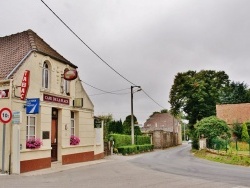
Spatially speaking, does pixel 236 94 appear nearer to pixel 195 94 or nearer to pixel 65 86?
pixel 195 94

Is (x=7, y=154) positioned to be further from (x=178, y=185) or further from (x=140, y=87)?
(x=140, y=87)

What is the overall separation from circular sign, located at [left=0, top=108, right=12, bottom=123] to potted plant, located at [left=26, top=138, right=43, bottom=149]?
9.73 ft

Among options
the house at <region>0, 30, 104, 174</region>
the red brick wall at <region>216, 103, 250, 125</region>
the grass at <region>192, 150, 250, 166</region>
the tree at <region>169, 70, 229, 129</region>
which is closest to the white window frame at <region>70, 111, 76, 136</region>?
the house at <region>0, 30, 104, 174</region>

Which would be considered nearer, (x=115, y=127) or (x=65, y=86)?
(x=65, y=86)

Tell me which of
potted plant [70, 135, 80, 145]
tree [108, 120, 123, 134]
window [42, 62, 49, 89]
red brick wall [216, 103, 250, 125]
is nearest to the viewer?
window [42, 62, 49, 89]

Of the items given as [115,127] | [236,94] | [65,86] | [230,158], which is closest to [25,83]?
[65,86]

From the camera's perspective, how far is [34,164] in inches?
673

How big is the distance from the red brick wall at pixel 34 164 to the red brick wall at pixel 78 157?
2.19m

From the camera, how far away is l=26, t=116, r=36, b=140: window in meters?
17.4

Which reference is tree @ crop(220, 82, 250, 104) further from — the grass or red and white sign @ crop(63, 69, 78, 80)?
red and white sign @ crop(63, 69, 78, 80)

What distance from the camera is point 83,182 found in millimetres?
12742

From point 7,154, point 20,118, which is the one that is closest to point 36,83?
point 20,118

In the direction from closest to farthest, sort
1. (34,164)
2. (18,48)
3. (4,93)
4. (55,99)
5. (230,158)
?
(4,93) → (34,164) → (18,48) → (55,99) → (230,158)

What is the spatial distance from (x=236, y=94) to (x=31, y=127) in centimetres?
5252
